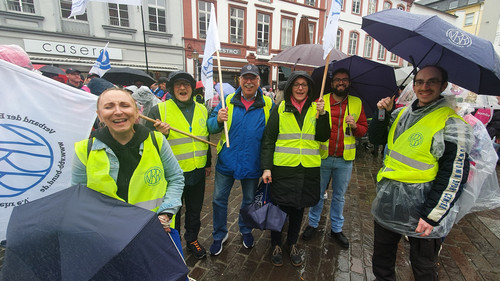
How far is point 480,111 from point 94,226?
6994mm

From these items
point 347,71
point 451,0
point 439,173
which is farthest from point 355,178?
point 451,0

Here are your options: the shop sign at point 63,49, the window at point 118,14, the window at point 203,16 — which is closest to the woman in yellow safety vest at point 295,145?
the shop sign at point 63,49

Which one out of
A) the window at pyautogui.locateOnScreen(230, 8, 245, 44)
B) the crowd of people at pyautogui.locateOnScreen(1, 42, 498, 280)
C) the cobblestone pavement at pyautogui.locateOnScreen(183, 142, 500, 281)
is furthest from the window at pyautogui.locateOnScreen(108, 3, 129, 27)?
the cobblestone pavement at pyautogui.locateOnScreen(183, 142, 500, 281)

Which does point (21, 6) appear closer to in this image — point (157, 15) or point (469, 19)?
point (157, 15)

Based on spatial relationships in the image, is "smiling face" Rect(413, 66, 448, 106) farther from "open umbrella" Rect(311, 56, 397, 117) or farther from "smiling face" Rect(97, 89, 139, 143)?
"smiling face" Rect(97, 89, 139, 143)

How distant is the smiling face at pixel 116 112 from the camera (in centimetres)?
A: 155

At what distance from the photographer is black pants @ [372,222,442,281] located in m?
1.91

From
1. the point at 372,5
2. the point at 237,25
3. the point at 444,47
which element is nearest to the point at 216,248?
the point at 444,47

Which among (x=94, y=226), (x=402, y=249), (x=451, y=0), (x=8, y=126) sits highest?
(x=451, y=0)

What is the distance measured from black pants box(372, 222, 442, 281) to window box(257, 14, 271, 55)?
19454 mm

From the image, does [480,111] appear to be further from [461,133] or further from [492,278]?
[461,133]

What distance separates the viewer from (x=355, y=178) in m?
5.49

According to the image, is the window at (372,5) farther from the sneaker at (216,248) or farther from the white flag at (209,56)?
the sneaker at (216,248)

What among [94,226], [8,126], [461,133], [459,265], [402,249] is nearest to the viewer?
[94,226]
